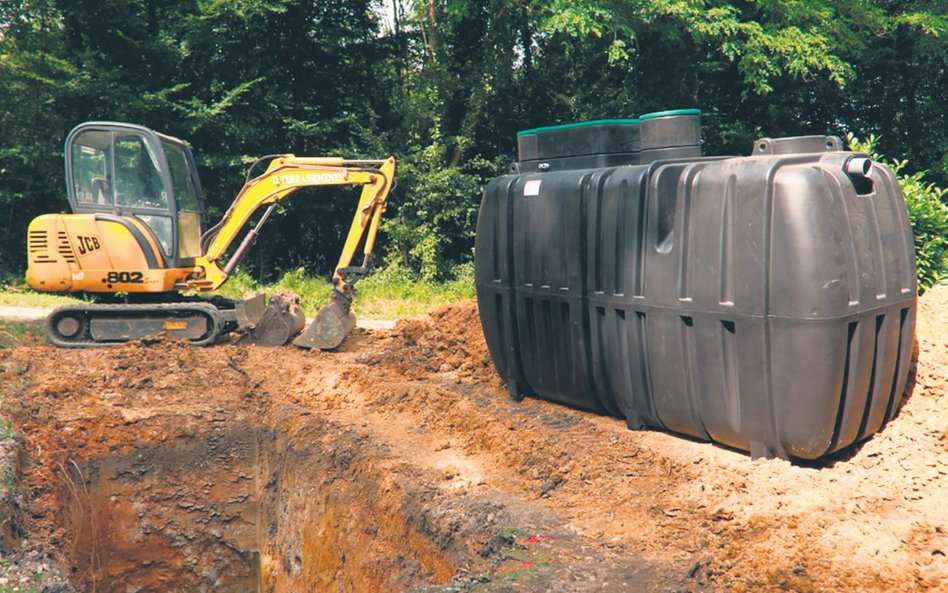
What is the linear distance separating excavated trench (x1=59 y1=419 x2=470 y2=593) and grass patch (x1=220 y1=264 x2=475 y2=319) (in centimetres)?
550

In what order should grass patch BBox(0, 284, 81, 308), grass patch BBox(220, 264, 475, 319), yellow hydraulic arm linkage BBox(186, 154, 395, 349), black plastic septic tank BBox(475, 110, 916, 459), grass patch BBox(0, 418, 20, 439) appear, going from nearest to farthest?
black plastic septic tank BBox(475, 110, 916, 459)
grass patch BBox(0, 418, 20, 439)
yellow hydraulic arm linkage BBox(186, 154, 395, 349)
grass patch BBox(220, 264, 475, 319)
grass patch BBox(0, 284, 81, 308)

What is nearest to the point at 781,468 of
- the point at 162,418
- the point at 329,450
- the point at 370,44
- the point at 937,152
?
the point at 329,450

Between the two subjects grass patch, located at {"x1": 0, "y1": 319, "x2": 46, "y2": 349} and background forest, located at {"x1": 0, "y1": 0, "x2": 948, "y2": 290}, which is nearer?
grass patch, located at {"x1": 0, "y1": 319, "x2": 46, "y2": 349}

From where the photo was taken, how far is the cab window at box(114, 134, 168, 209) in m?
10.2

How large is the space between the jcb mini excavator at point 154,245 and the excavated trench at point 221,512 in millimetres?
2484

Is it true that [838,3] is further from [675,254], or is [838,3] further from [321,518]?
[321,518]

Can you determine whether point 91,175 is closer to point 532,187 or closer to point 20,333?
point 20,333

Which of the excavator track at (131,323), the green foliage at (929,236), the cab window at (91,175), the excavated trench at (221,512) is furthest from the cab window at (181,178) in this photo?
the green foliage at (929,236)

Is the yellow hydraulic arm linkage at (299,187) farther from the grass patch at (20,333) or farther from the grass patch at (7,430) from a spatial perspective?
the grass patch at (7,430)

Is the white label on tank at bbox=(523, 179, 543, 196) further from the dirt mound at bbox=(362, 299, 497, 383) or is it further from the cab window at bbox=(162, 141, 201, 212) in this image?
the cab window at bbox=(162, 141, 201, 212)

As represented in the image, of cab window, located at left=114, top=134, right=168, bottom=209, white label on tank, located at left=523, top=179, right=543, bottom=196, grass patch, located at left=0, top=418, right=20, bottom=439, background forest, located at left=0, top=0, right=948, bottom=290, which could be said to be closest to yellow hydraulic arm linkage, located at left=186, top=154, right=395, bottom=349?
cab window, located at left=114, top=134, right=168, bottom=209

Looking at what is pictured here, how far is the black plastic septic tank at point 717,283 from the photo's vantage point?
5055 millimetres

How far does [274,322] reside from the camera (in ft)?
35.3

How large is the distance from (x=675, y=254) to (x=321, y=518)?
Result: 12.8ft
